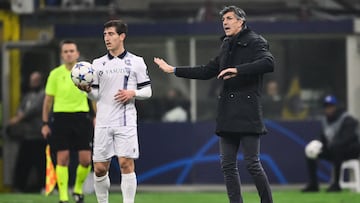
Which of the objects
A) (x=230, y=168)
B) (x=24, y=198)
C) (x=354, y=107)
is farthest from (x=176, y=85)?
(x=230, y=168)

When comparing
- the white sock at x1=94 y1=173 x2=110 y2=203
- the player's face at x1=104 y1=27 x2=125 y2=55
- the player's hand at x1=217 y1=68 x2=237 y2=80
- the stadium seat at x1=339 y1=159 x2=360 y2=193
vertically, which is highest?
the player's face at x1=104 y1=27 x2=125 y2=55

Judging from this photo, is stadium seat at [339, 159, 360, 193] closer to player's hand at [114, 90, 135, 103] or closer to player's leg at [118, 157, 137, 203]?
player's leg at [118, 157, 137, 203]

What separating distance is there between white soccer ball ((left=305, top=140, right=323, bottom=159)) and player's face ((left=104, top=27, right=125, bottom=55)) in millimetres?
7571

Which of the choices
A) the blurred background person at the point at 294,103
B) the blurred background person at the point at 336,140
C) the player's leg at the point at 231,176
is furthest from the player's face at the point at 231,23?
the blurred background person at the point at 294,103

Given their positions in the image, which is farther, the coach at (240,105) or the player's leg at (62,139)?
the player's leg at (62,139)

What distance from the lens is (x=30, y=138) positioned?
1975 centimetres

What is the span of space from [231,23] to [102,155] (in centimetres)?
196

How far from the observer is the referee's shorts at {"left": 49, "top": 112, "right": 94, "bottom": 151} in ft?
43.9

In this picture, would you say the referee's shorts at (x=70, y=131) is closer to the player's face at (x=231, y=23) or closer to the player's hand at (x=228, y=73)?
the player's face at (x=231, y=23)

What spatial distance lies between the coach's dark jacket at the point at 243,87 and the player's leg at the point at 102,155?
1.25 m

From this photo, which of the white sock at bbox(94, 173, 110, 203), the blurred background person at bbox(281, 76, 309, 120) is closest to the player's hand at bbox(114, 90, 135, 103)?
the white sock at bbox(94, 173, 110, 203)

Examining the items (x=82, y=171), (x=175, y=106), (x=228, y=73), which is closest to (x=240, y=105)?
(x=228, y=73)

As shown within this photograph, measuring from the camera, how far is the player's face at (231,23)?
10.5 meters

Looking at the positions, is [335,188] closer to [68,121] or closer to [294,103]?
[294,103]
